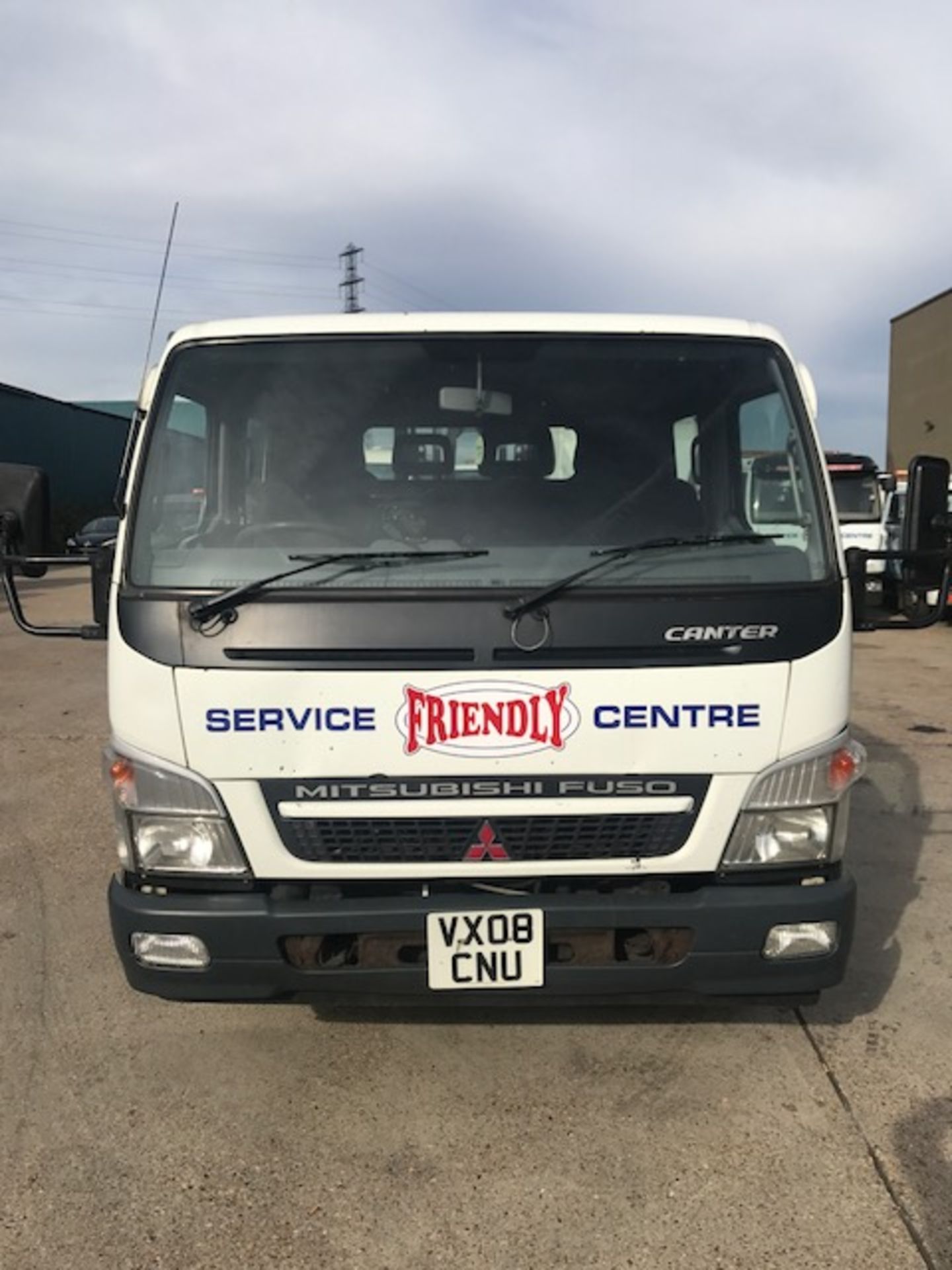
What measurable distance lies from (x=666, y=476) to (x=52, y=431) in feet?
114

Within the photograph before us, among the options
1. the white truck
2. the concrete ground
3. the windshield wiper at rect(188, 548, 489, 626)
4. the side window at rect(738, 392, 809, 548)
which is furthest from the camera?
the white truck

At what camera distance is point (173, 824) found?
284cm

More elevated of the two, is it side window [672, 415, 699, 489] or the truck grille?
side window [672, 415, 699, 489]

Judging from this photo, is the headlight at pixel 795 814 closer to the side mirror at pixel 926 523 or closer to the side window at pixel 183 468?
the side mirror at pixel 926 523

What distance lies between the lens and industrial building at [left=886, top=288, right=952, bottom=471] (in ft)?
109

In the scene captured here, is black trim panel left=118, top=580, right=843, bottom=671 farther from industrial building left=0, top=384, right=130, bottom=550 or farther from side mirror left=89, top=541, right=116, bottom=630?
industrial building left=0, top=384, right=130, bottom=550

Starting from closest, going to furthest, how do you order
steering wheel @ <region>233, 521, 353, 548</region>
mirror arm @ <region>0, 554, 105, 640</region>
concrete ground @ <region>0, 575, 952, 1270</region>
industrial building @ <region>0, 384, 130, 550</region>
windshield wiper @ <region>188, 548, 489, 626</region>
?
concrete ground @ <region>0, 575, 952, 1270</region>, windshield wiper @ <region>188, 548, 489, 626</region>, steering wheel @ <region>233, 521, 353, 548</region>, mirror arm @ <region>0, 554, 105, 640</region>, industrial building @ <region>0, 384, 130, 550</region>

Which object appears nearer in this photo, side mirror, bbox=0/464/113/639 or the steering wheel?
the steering wheel

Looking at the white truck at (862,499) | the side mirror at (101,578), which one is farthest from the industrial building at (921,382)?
the side mirror at (101,578)

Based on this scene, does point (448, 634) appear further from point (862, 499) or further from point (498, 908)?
point (862, 499)

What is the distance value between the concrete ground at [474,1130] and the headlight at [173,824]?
0.78m

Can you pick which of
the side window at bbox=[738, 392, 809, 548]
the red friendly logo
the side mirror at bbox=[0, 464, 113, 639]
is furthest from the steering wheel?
the side window at bbox=[738, 392, 809, 548]

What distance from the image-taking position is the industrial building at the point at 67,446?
3156cm

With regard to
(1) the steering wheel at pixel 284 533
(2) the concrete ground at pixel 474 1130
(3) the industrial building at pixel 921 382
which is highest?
(3) the industrial building at pixel 921 382
